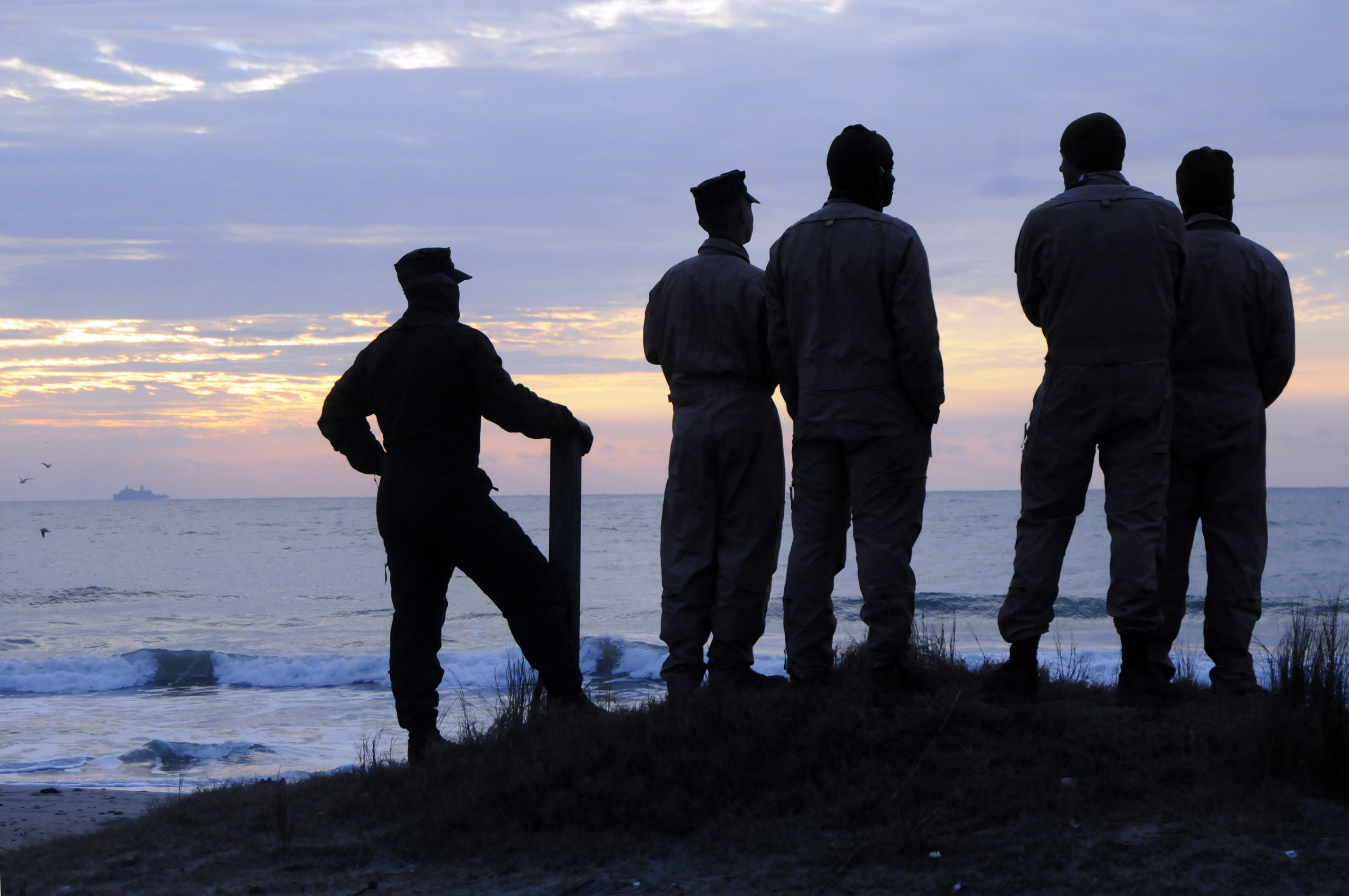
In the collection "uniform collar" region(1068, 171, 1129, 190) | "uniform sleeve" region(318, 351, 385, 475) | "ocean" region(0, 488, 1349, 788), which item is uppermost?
"uniform collar" region(1068, 171, 1129, 190)

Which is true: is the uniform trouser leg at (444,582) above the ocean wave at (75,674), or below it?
above

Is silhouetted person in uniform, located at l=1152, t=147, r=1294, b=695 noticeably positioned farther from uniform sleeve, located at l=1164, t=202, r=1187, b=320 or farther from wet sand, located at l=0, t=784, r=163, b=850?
wet sand, located at l=0, t=784, r=163, b=850

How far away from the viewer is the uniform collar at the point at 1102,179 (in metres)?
4.36

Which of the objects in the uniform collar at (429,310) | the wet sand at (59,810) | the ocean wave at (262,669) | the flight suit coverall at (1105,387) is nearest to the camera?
the flight suit coverall at (1105,387)

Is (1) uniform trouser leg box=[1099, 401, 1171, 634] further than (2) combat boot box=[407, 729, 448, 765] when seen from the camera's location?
No

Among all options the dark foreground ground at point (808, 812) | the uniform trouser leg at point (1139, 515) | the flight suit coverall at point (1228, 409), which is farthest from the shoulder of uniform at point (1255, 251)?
the dark foreground ground at point (808, 812)

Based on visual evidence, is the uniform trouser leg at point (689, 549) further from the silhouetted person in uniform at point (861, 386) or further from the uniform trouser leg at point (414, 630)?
the uniform trouser leg at point (414, 630)

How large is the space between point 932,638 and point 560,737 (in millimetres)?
2272

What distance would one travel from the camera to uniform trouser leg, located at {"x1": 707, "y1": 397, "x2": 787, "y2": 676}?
4766mm

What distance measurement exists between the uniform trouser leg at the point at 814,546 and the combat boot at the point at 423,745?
1.57 metres

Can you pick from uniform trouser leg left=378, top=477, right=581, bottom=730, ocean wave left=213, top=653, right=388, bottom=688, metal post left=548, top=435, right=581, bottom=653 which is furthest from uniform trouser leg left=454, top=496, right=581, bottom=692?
ocean wave left=213, top=653, right=388, bottom=688

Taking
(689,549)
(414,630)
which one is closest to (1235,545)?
(689,549)

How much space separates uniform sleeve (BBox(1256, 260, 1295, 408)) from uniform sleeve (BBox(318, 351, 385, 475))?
12.7 feet

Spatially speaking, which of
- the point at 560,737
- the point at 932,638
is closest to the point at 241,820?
the point at 560,737
